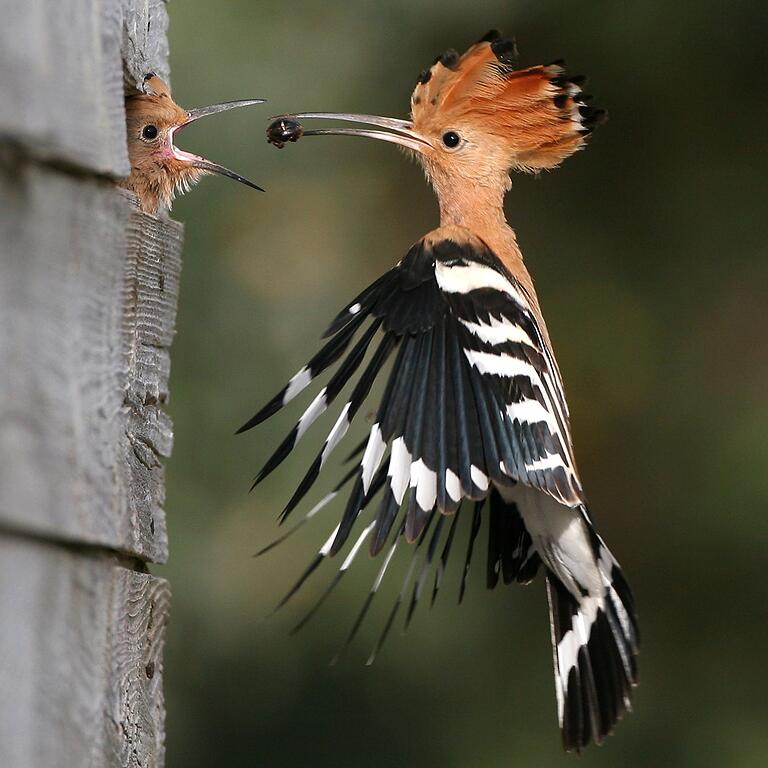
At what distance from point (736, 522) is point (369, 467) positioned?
9.15 ft

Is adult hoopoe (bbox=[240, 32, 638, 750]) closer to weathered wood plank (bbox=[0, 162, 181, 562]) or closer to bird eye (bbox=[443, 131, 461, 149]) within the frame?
bird eye (bbox=[443, 131, 461, 149])

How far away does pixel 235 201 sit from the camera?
165 inches

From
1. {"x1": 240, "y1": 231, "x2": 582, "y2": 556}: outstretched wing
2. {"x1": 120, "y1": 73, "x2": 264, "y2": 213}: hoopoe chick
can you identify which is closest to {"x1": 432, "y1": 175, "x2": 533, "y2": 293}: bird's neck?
{"x1": 240, "y1": 231, "x2": 582, "y2": 556}: outstretched wing

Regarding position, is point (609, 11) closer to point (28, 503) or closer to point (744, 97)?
point (744, 97)

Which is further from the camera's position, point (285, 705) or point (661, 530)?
point (661, 530)

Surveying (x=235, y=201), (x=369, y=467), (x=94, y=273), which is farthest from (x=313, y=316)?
(x=94, y=273)

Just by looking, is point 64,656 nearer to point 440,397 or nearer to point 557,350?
point 440,397

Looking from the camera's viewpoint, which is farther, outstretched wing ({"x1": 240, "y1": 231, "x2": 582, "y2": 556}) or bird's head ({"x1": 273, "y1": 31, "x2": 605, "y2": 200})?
bird's head ({"x1": 273, "y1": 31, "x2": 605, "y2": 200})

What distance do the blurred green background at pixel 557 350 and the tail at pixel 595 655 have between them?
1597 millimetres

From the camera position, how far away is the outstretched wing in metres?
1.91

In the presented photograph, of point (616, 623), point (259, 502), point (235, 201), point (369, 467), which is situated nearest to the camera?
point (369, 467)

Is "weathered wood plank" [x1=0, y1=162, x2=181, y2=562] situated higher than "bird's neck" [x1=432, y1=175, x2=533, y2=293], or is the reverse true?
"bird's neck" [x1=432, y1=175, x2=533, y2=293]

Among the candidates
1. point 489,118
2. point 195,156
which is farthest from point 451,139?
point 195,156

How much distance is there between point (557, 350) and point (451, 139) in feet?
6.48
